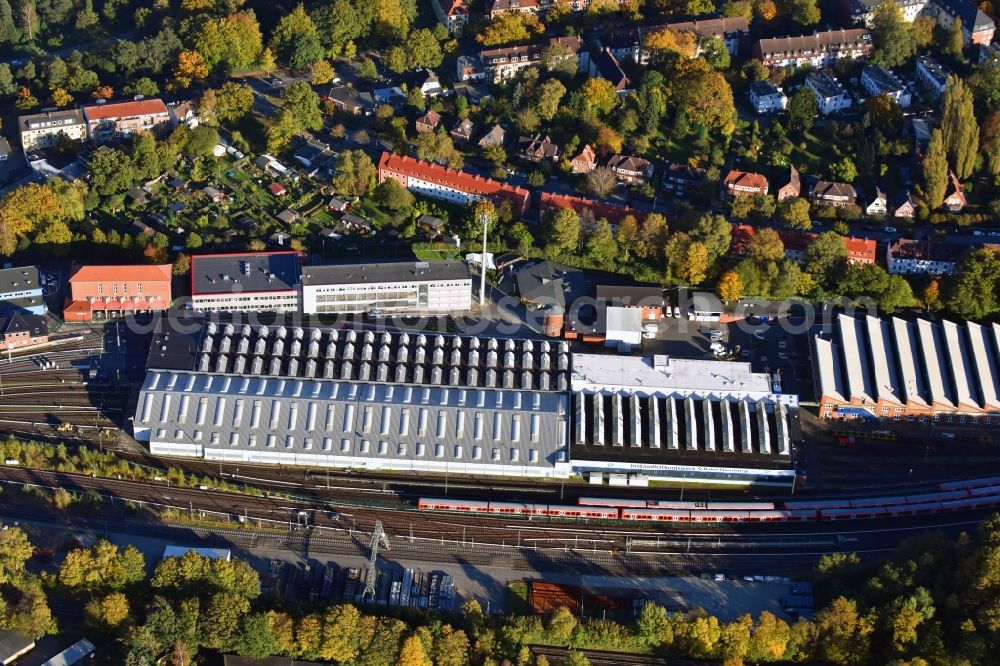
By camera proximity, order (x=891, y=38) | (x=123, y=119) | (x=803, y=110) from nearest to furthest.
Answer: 1. (x=123, y=119)
2. (x=803, y=110)
3. (x=891, y=38)

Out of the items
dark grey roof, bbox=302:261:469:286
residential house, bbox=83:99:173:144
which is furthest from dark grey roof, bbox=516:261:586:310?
residential house, bbox=83:99:173:144

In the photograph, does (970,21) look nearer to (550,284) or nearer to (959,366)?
(959,366)

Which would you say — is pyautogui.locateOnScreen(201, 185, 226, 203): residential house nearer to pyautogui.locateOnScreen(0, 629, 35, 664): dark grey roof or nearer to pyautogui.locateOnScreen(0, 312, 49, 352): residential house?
pyautogui.locateOnScreen(0, 312, 49, 352): residential house

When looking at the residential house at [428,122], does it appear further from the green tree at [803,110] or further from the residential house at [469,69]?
the green tree at [803,110]

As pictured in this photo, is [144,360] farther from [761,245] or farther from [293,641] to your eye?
[761,245]

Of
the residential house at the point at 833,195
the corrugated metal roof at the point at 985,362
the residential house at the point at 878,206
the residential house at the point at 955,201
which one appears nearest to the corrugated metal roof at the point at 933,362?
the corrugated metal roof at the point at 985,362

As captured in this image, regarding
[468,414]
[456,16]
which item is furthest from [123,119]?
[468,414]
